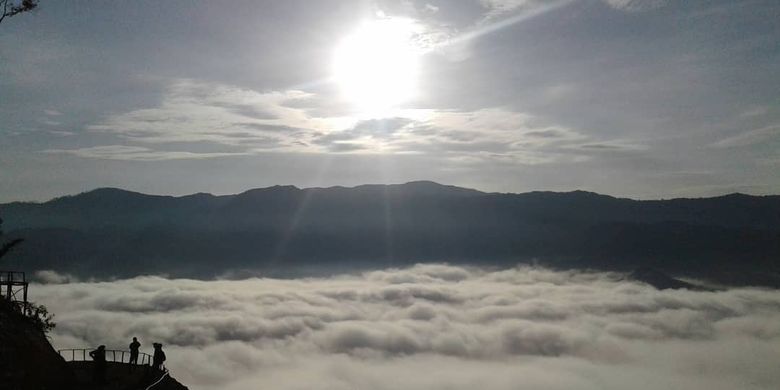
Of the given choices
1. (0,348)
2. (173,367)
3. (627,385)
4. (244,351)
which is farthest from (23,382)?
(627,385)

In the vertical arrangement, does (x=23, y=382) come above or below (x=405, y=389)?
above

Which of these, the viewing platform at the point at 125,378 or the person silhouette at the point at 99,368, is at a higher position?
the person silhouette at the point at 99,368

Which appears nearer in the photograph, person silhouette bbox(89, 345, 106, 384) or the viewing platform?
person silhouette bbox(89, 345, 106, 384)

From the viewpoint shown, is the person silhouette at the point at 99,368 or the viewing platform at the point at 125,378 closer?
the person silhouette at the point at 99,368

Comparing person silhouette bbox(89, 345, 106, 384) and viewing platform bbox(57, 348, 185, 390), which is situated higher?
person silhouette bbox(89, 345, 106, 384)

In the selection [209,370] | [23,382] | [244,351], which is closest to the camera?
[23,382]

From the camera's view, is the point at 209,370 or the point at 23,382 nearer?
the point at 23,382

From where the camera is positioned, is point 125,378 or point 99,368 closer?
point 99,368

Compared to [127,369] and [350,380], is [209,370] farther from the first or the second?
[127,369]

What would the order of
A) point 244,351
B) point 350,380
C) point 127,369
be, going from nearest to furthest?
point 127,369 → point 350,380 → point 244,351

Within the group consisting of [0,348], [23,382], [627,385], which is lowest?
[627,385]

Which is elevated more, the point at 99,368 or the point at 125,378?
the point at 99,368
